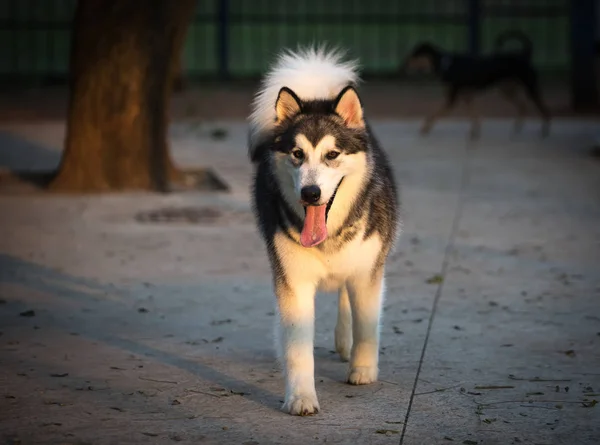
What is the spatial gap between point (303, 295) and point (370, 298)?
0.42 metres

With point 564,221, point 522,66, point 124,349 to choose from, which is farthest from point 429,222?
point 522,66

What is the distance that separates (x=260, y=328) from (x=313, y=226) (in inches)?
71.9

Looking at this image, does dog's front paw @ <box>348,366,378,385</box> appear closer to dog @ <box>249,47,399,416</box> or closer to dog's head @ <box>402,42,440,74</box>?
dog @ <box>249,47,399,416</box>

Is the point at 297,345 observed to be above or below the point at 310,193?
below

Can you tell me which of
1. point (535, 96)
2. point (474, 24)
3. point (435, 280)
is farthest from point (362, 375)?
point (474, 24)

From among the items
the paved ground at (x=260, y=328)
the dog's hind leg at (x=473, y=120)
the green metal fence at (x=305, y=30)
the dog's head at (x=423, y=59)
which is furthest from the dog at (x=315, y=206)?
the green metal fence at (x=305, y=30)

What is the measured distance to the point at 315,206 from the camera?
5.54m

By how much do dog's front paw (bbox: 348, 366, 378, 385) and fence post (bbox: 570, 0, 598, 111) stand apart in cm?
1641

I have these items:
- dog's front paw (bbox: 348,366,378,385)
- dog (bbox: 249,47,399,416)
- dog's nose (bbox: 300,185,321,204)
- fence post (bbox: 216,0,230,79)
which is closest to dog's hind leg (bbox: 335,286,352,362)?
dog (bbox: 249,47,399,416)

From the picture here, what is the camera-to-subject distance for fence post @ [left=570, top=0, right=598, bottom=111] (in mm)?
21406

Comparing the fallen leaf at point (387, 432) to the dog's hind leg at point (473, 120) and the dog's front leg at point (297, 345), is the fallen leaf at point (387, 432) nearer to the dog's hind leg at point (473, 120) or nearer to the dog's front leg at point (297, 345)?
the dog's front leg at point (297, 345)

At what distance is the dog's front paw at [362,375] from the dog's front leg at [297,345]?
15.3 inches

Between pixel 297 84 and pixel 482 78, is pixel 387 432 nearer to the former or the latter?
pixel 297 84

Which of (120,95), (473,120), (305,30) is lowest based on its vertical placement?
(473,120)
